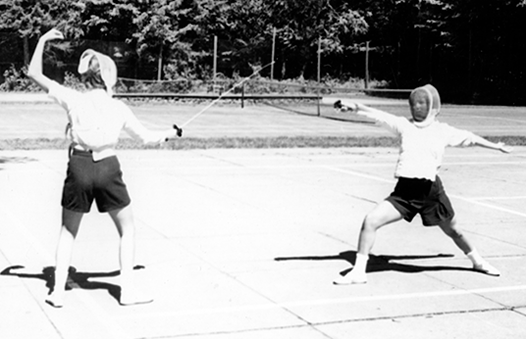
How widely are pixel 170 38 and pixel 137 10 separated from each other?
2.57 meters

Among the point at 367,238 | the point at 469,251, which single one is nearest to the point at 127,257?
the point at 367,238

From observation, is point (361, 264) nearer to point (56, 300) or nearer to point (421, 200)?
point (421, 200)

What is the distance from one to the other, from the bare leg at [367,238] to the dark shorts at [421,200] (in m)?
0.07

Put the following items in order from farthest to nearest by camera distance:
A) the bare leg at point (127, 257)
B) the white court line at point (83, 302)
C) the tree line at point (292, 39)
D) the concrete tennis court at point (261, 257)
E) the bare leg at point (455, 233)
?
the tree line at point (292, 39), the bare leg at point (455, 233), the bare leg at point (127, 257), the concrete tennis court at point (261, 257), the white court line at point (83, 302)

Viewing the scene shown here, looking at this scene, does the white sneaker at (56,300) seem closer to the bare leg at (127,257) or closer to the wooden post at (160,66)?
the bare leg at (127,257)

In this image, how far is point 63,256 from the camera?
6648 mm

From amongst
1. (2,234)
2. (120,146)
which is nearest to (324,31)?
(120,146)

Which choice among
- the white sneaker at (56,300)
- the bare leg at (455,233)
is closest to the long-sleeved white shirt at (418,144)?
the bare leg at (455,233)

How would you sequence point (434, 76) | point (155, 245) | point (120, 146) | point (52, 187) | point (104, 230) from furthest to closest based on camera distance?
1. point (434, 76)
2. point (120, 146)
3. point (52, 187)
4. point (104, 230)
5. point (155, 245)

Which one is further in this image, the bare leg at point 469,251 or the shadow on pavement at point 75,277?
the bare leg at point 469,251

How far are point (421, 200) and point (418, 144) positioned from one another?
456 millimetres

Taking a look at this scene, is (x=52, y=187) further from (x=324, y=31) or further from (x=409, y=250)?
(x=324, y=31)

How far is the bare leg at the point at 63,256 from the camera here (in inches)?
257

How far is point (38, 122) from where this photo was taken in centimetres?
2567
